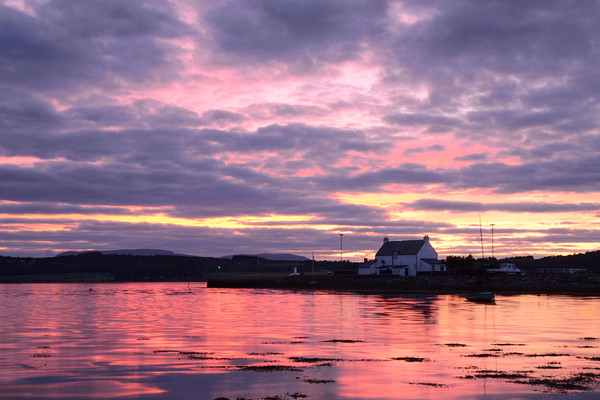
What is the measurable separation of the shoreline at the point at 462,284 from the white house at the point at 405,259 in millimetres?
6617

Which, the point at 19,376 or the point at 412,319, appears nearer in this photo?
the point at 19,376

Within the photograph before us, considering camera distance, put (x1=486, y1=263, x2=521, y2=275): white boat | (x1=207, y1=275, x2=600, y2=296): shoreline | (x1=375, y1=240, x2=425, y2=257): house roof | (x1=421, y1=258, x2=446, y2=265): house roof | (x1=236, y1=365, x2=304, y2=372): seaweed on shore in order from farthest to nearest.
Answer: (x1=375, y1=240, x2=425, y2=257): house roof
(x1=421, y1=258, x2=446, y2=265): house roof
(x1=486, y1=263, x2=521, y2=275): white boat
(x1=207, y1=275, x2=600, y2=296): shoreline
(x1=236, y1=365, x2=304, y2=372): seaweed on shore

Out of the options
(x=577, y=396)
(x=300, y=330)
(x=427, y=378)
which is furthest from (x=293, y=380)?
(x=300, y=330)

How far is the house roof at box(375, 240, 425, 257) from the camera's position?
163000mm

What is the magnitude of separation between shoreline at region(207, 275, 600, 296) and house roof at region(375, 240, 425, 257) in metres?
9.72

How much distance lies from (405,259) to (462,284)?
96.4 feet

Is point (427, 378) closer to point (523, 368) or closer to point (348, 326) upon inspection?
point (523, 368)

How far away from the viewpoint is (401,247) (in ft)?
547

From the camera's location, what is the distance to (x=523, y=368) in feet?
90.0

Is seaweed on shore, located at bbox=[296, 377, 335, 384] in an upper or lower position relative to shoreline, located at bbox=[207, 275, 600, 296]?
lower

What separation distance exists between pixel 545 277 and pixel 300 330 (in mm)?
101687

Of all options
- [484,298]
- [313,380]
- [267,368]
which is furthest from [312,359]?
[484,298]

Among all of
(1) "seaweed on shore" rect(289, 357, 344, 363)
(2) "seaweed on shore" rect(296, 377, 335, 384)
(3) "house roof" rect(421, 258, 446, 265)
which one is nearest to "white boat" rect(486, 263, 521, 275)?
(3) "house roof" rect(421, 258, 446, 265)

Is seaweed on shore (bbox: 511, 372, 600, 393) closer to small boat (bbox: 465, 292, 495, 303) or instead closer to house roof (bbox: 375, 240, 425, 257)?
small boat (bbox: 465, 292, 495, 303)
